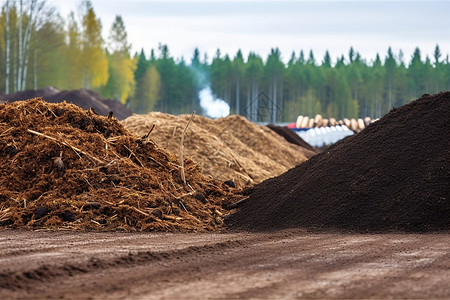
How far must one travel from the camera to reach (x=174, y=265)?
8.30 metres

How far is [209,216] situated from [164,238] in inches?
112

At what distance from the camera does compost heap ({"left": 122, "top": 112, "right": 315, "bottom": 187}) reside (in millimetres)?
20938

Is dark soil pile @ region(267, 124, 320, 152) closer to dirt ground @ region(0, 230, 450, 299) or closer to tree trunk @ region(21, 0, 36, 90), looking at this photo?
dirt ground @ region(0, 230, 450, 299)

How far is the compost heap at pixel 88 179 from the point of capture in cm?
1309

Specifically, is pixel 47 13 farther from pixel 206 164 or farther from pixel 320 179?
pixel 320 179

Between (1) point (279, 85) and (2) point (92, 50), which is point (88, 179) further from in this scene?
(1) point (279, 85)

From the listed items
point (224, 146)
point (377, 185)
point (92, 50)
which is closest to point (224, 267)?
point (377, 185)

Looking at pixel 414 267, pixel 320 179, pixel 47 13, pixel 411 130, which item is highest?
pixel 47 13

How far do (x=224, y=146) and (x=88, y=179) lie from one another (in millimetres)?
9333

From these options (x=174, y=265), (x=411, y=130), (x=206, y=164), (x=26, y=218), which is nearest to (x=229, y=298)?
(x=174, y=265)

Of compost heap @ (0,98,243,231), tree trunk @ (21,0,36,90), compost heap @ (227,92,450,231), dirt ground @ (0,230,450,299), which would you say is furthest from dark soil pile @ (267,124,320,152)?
tree trunk @ (21,0,36,90)

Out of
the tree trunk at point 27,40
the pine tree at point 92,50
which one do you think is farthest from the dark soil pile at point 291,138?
the pine tree at point 92,50

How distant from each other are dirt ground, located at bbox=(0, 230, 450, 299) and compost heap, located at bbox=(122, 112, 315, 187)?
9227mm

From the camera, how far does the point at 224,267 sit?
8273 mm
